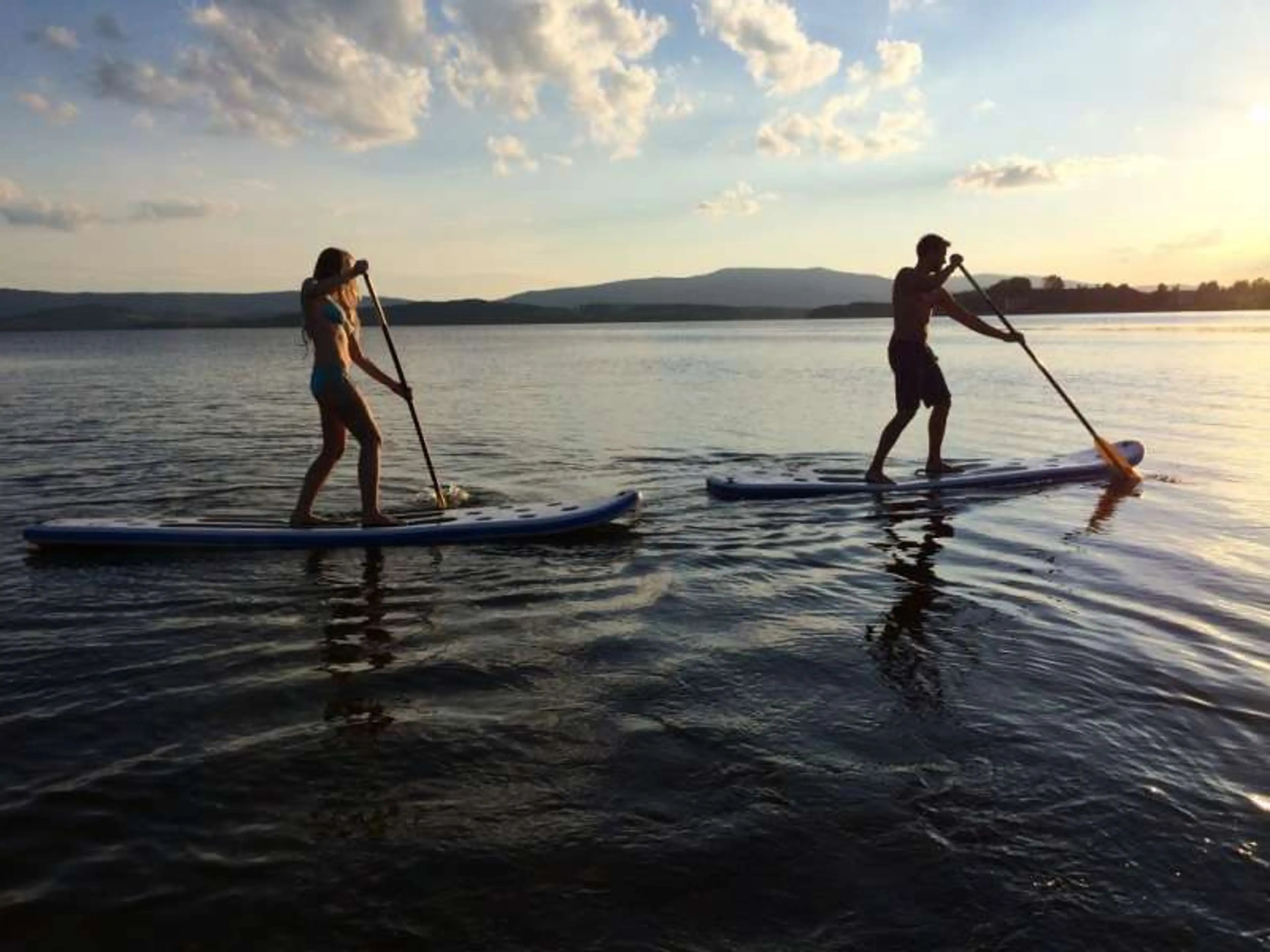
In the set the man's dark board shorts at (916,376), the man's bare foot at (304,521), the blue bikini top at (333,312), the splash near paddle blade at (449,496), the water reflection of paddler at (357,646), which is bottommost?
Result: the splash near paddle blade at (449,496)

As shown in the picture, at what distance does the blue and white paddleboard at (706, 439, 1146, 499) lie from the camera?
1095 centimetres

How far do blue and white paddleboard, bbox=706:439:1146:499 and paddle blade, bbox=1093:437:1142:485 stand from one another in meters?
0.13

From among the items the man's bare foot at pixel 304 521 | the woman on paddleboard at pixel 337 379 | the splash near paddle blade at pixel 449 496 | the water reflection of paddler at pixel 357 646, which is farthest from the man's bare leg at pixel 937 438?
the man's bare foot at pixel 304 521

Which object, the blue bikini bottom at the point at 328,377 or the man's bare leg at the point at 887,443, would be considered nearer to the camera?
the blue bikini bottom at the point at 328,377

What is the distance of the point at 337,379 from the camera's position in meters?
8.56

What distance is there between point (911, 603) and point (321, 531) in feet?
17.5

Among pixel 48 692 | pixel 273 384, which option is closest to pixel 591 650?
pixel 48 692

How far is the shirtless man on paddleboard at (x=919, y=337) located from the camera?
11281 mm

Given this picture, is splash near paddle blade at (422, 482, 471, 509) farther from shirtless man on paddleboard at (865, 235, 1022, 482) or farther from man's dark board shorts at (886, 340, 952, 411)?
man's dark board shorts at (886, 340, 952, 411)

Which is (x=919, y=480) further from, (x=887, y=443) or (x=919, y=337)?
(x=919, y=337)

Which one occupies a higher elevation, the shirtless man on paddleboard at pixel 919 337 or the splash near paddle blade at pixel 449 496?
the shirtless man on paddleboard at pixel 919 337

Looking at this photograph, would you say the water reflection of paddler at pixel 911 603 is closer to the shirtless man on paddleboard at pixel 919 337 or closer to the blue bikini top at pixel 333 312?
the shirtless man on paddleboard at pixel 919 337

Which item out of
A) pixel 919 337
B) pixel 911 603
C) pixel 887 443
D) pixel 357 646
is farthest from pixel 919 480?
pixel 357 646

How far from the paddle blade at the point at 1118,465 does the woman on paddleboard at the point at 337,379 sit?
9.03m
